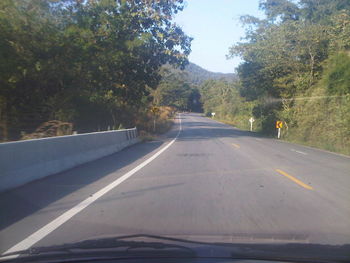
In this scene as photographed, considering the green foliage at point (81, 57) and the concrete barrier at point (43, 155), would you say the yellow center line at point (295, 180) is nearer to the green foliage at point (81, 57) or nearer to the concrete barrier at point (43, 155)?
the concrete barrier at point (43, 155)

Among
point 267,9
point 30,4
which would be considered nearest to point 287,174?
point 30,4

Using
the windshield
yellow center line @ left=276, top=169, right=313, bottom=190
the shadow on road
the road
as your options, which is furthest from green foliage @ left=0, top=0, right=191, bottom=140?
yellow center line @ left=276, top=169, right=313, bottom=190

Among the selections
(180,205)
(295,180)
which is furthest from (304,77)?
(180,205)

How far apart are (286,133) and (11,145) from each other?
31553mm

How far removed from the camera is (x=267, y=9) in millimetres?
62125

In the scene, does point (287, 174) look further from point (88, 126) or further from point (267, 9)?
point (267, 9)

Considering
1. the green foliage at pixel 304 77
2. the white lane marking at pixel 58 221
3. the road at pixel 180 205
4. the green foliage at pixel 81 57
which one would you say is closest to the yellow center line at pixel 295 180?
the road at pixel 180 205

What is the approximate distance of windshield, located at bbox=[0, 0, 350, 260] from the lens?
652 cm

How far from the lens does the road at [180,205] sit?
19.8 feet

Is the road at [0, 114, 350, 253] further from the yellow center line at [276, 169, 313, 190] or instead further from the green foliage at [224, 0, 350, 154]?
the green foliage at [224, 0, 350, 154]

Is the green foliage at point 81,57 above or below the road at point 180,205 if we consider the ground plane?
above

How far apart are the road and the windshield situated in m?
0.03

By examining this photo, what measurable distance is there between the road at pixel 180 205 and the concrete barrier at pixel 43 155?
1.06ft

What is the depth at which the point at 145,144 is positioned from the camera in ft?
80.2
